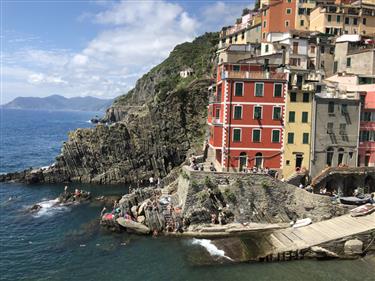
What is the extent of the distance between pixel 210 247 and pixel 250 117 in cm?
1523

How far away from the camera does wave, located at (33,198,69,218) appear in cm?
4706

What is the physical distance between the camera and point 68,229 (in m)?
41.1

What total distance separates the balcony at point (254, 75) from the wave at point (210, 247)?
17409 millimetres

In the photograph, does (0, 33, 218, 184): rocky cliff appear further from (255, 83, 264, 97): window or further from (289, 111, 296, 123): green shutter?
(289, 111, 296, 123): green shutter

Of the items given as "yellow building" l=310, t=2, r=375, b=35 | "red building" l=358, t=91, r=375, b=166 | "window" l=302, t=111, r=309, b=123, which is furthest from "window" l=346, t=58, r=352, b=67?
"window" l=302, t=111, r=309, b=123

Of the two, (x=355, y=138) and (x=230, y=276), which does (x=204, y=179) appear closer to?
(x=230, y=276)

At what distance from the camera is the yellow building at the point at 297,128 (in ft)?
134

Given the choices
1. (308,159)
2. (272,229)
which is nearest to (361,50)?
(308,159)

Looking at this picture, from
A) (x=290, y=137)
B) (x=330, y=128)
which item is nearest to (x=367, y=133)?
(x=330, y=128)

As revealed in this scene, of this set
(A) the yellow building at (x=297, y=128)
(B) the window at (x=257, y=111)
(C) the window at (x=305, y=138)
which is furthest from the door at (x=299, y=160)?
(B) the window at (x=257, y=111)

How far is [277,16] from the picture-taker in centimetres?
6731

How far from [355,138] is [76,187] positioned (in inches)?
1725

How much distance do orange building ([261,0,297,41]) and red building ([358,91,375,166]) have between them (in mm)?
27805

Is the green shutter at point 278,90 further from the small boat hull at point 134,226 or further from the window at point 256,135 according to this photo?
the small boat hull at point 134,226
